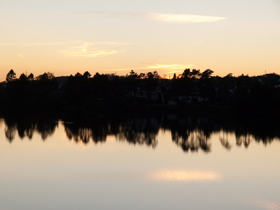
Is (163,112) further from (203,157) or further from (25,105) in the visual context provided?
(203,157)

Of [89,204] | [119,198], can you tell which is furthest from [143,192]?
[89,204]

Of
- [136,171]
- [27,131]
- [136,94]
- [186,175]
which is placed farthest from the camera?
[136,94]

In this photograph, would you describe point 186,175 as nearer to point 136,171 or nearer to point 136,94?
point 136,171

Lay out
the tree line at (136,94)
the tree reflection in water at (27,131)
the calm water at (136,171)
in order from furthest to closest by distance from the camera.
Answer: the tree line at (136,94)
the tree reflection in water at (27,131)
the calm water at (136,171)

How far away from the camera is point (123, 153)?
773 inches

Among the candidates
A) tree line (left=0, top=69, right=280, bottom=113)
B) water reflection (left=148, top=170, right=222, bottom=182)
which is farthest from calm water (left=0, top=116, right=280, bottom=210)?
tree line (left=0, top=69, right=280, bottom=113)

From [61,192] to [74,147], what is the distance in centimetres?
923

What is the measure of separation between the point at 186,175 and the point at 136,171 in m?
1.77

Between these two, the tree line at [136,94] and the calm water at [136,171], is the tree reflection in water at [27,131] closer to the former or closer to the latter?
the calm water at [136,171]

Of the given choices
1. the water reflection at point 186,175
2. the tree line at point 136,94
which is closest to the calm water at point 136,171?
the water reflection at point 186,175

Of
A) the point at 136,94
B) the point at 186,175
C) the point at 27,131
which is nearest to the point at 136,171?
the point at 186,175

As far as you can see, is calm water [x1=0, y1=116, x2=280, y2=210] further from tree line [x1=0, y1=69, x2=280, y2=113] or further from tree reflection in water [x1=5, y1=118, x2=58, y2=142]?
tree line [x1=0, y1=69, x2=280, y2=113]

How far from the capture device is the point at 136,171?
15492 millimetres

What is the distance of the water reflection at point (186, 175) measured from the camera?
14.1 m
